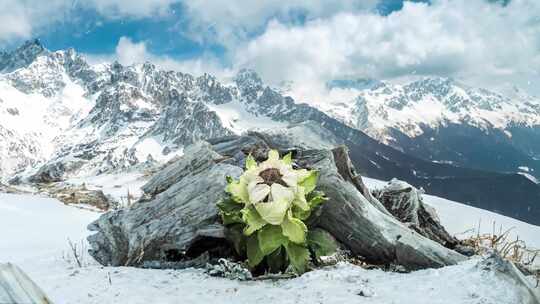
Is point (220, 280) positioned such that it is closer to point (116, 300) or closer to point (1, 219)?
point (116, 300)

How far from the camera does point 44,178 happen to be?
28.8 meters

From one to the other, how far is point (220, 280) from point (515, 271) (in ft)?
9.34

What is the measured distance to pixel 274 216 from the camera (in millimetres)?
5230

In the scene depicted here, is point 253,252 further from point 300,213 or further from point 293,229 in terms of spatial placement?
point 300,213

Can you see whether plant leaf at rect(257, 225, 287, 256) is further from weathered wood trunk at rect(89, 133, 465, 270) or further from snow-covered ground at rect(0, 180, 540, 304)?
weathered wood trunk at rect(89, 133, 465, 270)

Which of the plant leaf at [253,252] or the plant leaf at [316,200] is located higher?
the plant leaf at [316,200]

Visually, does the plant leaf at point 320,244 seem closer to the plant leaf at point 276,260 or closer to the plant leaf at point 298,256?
the plant leaf at point 298,256

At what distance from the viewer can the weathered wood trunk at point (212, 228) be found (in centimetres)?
619

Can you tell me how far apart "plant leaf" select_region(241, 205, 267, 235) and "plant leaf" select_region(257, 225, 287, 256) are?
0.35ft

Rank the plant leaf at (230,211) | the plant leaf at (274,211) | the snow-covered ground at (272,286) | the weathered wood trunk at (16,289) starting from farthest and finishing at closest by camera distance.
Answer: the plant leaf at (230,211), the plant leaf at (274,211), the snow-covered ground at (272,286), the weathered wood trunk at (16,289)

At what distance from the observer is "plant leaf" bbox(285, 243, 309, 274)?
17.9 feet

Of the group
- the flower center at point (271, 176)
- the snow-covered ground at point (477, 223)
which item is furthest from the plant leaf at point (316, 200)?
the snow-covered ground at point (477, 223)

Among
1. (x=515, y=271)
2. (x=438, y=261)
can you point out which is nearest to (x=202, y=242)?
(x=438, y=261)

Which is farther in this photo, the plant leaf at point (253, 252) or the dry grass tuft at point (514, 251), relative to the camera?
the dry grass tuft at point (514, 251)
